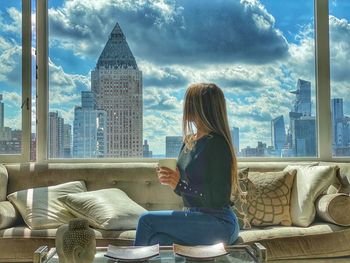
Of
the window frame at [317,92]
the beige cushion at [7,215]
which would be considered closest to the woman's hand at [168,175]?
the beige cushion at [7,215]

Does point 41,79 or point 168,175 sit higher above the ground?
point 41,79

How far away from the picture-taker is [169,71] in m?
3.50

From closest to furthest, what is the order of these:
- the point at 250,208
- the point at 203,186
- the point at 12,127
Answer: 1. the point at 203,186
2. the point at 250,208
3. the point at 12,127

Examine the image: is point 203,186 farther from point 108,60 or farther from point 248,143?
point 108,60

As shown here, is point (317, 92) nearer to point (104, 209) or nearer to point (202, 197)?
point (202, 197)

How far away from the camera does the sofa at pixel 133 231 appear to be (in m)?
2.32

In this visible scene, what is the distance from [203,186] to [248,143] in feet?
5.36

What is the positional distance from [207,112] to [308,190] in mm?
1077

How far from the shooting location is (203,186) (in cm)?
195

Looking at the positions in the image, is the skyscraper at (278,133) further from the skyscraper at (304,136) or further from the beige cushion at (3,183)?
the beige cushion at (3,183)

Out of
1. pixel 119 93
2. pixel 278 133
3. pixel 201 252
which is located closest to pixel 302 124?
pixel 278 133

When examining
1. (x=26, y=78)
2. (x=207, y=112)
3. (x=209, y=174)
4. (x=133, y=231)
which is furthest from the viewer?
(x=26, y=78)

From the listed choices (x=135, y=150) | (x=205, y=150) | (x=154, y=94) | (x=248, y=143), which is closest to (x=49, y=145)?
(x=135, y=150)

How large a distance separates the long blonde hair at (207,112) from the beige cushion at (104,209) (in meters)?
0.74
